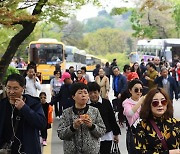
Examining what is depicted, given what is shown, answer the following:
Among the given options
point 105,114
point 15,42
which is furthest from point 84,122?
point 15,42

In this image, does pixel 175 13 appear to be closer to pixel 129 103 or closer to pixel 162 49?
pixel 162 49

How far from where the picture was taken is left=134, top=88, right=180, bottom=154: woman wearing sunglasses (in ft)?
13.1

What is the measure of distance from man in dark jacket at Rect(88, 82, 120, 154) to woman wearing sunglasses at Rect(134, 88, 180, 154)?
2612 mm

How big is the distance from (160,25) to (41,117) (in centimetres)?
5680

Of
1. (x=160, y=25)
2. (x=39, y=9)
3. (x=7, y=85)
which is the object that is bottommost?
(x=7, y=85)

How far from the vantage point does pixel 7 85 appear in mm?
4879

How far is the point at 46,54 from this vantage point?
112 ft

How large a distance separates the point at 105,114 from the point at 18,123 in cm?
219

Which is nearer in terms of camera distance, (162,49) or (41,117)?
(41,117)

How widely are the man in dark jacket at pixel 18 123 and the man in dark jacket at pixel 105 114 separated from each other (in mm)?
1916

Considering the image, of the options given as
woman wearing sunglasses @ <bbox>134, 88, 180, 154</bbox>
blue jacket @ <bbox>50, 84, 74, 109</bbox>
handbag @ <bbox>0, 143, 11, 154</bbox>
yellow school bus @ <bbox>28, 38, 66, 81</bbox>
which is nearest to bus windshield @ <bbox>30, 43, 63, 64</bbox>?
yellow school bus @ <bbox>28, 38, 66, 81</bbox>

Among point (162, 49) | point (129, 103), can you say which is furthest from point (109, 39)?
point (129, 103)

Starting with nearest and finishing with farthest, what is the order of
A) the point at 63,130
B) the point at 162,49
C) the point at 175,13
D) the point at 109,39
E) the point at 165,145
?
the point at 165,145, the point at 63,130, the point at 162,49, the point at 175,13, the point at 109,39

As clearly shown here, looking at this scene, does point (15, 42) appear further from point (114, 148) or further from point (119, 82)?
point (114, 148)
